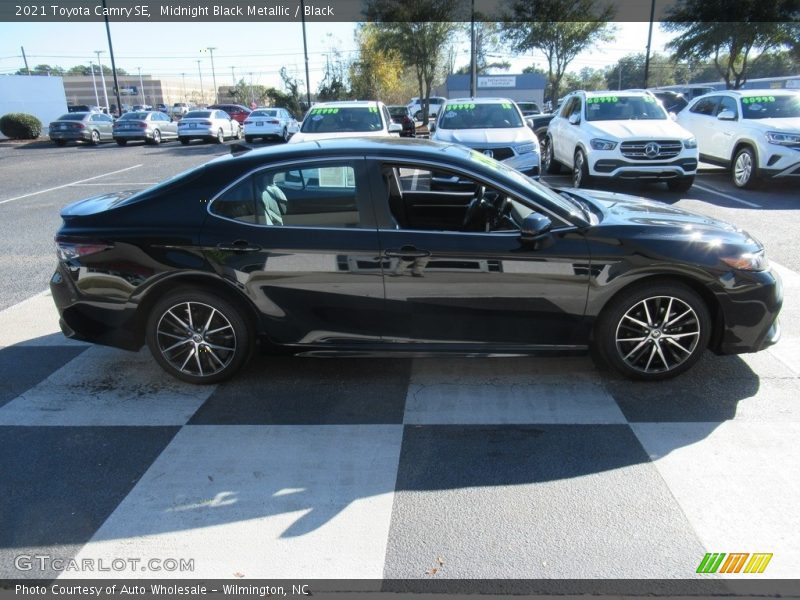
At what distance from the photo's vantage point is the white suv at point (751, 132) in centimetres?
1068

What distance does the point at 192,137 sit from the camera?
88.4 feet

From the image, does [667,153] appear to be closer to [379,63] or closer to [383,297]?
[383,297]

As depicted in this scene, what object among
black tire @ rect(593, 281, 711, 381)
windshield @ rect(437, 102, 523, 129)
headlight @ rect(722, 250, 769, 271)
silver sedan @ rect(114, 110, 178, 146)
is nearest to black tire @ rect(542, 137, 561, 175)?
windshield @ rect(437, 102, 523, 129)

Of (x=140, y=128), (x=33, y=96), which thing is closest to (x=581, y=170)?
(x=140, y=128)

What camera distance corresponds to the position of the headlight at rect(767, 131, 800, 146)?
1058 centimetres

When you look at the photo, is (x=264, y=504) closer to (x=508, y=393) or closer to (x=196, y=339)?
(x=196, y=339)

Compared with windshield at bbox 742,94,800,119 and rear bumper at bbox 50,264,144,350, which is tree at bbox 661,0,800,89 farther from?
rear bumper at bbox 50,264,144,350

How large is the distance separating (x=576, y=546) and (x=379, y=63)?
38.9 meters

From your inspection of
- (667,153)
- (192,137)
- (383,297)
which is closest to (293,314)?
(383,297)

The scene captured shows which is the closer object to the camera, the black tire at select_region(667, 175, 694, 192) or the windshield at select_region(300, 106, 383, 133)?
the black tire at select_region(667, 175, 694, 192)

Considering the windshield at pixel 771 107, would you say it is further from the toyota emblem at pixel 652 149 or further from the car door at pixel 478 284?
the car door at pixel 478 284

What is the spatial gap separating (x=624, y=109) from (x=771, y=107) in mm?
2689

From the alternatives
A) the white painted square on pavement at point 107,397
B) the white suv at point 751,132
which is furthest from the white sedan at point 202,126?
the white painted square on pavement at point 107,397

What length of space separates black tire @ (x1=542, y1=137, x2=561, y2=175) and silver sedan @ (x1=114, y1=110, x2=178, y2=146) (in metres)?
19.5
